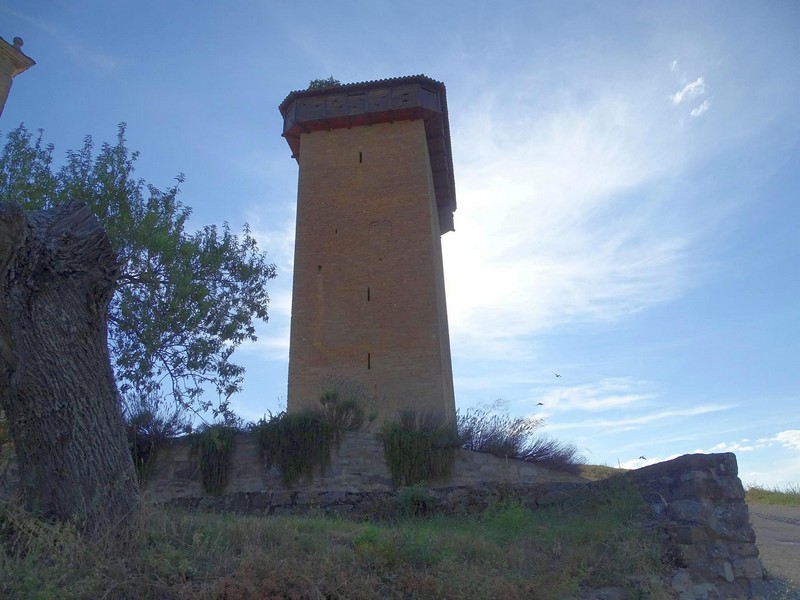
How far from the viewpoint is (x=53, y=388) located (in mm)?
4504

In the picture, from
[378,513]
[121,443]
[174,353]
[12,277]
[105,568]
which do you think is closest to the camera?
[105,568]

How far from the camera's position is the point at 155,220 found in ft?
35.0

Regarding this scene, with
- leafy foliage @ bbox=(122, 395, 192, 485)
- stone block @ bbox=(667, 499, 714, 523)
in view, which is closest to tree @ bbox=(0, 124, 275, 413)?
leafy foliage @ bbox=(122, 395, 192, 485)

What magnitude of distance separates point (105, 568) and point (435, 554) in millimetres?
2302

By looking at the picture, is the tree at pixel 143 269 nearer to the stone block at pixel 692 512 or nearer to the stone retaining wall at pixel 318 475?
the stone retaining wall at pixel 318 475

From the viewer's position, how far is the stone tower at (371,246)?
1595 cm

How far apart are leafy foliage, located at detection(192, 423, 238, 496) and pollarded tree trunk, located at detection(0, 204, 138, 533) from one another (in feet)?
17.3

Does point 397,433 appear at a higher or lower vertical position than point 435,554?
higher

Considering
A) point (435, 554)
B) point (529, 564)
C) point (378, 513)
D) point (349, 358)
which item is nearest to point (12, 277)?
point (435, 554)

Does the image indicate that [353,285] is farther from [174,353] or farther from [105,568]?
[105,568]

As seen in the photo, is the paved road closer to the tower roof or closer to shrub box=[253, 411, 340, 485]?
shrub box=[253, 411, 340, 485]

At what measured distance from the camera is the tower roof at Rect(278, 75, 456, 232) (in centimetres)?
1881

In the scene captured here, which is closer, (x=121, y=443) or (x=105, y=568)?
(x=105, y=568)

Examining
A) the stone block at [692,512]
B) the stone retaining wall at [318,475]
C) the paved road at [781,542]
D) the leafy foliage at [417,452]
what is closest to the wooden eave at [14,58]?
the stone retaining wall at [318,475]
